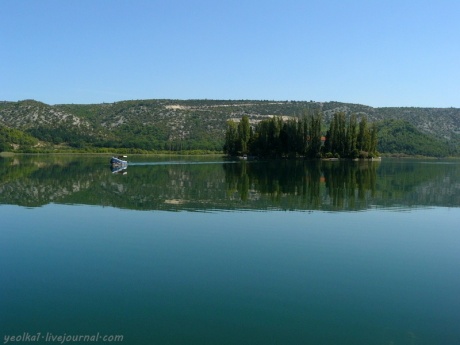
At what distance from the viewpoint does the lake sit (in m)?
8.00

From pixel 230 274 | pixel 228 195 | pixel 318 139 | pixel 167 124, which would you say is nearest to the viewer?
pixel 230 274

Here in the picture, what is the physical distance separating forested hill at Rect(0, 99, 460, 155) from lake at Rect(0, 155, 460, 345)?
10646 centimetres

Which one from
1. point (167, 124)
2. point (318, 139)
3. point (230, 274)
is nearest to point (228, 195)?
point (230, 274)

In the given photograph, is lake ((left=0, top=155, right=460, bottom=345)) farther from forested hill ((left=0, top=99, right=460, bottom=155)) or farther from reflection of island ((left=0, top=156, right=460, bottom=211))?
forested hill ((left=0, top=99, right=460, bottom=155))

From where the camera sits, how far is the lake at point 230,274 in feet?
26.2

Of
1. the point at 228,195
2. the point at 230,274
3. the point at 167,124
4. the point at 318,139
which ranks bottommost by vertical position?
the point at 228,195

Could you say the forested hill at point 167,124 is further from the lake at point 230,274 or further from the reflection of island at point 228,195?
the lake at point 230,274

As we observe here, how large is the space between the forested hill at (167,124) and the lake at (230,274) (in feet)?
349

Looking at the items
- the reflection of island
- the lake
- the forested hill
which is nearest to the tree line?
the reflection of island

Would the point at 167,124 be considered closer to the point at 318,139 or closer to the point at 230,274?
the point at 318,139

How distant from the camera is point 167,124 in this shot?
169 meters

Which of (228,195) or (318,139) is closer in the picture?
(228,195)

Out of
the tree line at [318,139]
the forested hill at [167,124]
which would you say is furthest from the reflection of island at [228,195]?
the forested hill at [167,124]

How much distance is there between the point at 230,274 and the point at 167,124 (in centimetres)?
16024
